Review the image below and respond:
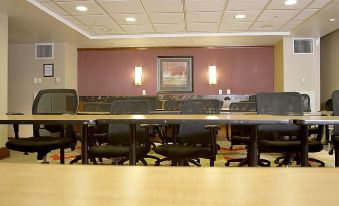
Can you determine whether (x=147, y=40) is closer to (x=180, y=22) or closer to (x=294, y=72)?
(x=180, y=22)

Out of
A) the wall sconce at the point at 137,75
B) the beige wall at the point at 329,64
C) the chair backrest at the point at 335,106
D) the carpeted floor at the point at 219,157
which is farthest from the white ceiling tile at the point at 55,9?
the beige wall at the point at 329,64

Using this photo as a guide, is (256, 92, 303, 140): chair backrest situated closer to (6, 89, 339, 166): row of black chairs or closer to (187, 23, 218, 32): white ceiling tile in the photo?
(6, 89, 339, 166): row of black chairs

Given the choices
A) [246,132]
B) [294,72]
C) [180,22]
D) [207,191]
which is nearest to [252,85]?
[294,72]

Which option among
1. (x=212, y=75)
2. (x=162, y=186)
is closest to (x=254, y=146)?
(x=162, y=186)

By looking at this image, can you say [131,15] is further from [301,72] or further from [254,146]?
[301,72]

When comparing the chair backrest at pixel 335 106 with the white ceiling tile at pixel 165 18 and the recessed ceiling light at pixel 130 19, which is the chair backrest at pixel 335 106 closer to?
the white ceiling tile at pixel 165 18

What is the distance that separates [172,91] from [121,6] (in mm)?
4065

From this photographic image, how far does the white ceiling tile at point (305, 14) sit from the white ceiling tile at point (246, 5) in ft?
2.82

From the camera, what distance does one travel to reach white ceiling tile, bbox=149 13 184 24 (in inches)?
237

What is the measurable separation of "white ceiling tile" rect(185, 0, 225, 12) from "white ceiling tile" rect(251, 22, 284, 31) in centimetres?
150

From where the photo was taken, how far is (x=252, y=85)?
29.9 feet

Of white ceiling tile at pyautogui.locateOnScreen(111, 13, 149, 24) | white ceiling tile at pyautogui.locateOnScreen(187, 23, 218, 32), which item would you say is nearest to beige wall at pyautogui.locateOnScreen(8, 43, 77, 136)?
white ceiling tile at pyautogui.locateOnScreen(111, 13, 149, 24)

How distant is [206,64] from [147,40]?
6.50ft

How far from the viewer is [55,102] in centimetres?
370
